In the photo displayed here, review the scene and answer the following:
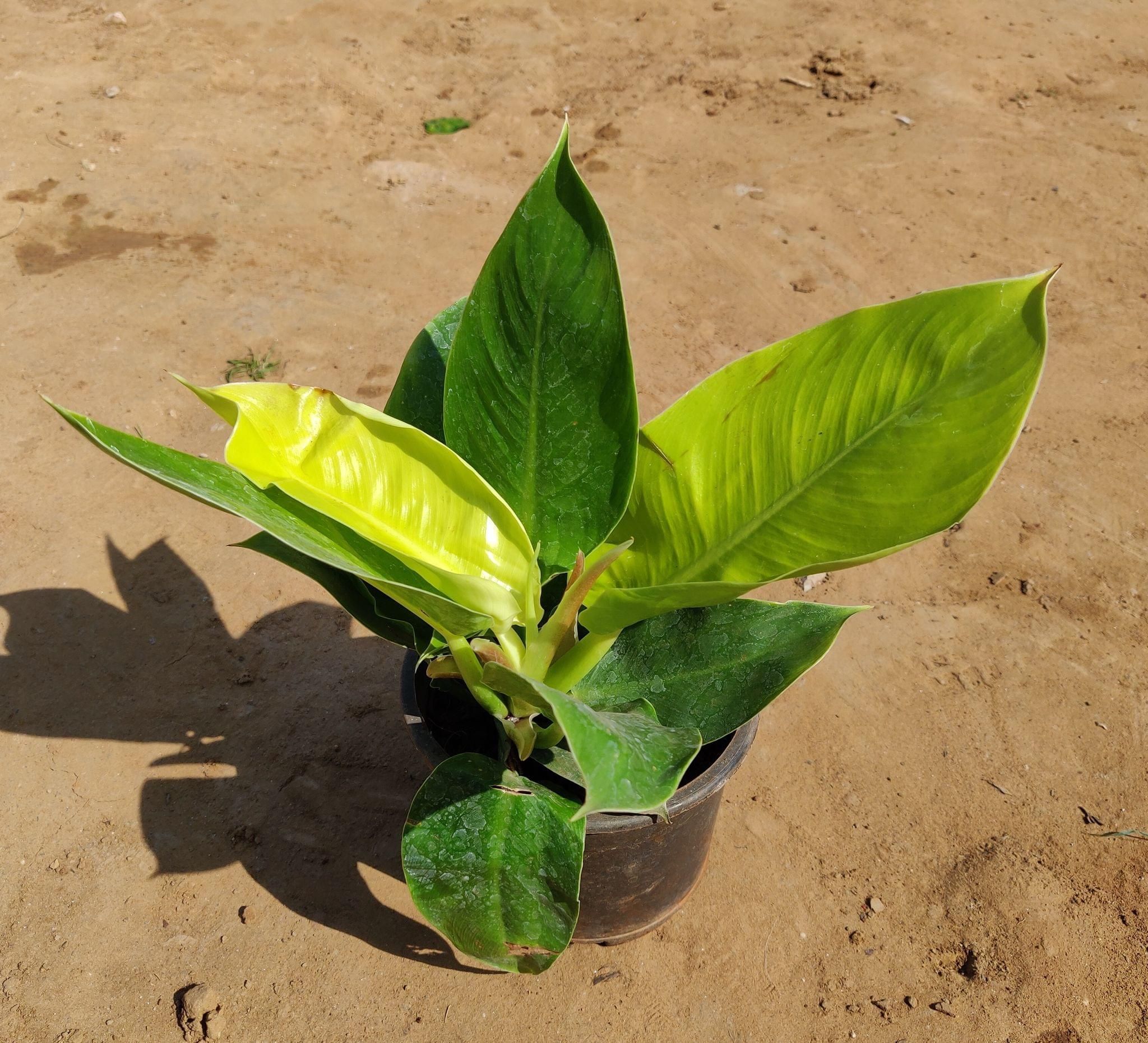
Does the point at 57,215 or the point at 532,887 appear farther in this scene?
the point at 57,215

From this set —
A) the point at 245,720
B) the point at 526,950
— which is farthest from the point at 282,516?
the point at 245,720

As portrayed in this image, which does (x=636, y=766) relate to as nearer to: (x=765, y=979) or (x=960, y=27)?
(x=765, y=979)

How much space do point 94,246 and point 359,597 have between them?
261cm

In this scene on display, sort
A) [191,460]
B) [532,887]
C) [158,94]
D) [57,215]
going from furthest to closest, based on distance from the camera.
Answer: [158,94], [57,215], [532,887], [191,460]

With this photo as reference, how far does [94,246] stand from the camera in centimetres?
324

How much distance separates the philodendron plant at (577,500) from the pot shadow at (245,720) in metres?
0.65

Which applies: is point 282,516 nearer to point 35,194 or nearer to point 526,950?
point 526,950

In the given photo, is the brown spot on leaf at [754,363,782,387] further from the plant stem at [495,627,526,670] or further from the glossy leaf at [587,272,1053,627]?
the plant stem at [495,627,526,670]

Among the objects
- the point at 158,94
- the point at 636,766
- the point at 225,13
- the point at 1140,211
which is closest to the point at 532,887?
the point at 636,766

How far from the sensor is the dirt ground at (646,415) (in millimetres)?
1682

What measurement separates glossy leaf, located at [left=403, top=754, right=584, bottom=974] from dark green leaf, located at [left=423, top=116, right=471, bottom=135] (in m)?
3.25

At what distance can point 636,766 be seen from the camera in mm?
915

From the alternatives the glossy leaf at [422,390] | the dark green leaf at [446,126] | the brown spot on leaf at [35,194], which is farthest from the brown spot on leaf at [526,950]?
the dark green leaf at [446,126]

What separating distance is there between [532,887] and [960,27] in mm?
4685
